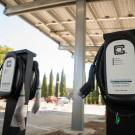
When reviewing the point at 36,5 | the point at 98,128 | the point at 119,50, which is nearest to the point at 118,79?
the point at 119,50

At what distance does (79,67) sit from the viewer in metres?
7.78

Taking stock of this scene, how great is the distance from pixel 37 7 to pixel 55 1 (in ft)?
2.90

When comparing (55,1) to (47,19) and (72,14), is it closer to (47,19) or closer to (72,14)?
(72,14)

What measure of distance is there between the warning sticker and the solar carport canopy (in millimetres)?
6856

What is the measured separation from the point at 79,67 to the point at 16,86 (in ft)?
16.2

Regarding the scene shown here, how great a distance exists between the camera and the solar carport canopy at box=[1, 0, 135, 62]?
31.3ft

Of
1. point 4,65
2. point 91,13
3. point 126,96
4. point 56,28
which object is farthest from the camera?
point 56,28

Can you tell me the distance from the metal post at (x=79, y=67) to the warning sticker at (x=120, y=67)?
17.8 ft

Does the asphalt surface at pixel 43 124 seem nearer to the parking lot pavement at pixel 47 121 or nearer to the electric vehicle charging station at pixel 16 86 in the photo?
the parking lot pavement at pixel 47 121

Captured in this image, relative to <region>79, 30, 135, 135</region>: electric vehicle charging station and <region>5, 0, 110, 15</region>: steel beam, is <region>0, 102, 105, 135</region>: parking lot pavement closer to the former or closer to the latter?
<region>79, 30, 135, 135</region>: electric vehicle charging station

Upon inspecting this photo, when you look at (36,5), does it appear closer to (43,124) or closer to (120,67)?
Answer: (43,124)

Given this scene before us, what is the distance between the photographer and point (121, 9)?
35.1 feet

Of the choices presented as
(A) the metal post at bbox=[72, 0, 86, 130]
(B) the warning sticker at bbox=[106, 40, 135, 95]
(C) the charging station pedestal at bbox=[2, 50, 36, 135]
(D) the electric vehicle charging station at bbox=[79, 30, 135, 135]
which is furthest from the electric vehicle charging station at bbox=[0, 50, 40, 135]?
(A) the metal post at bbox=[72, 0, 86, 130]

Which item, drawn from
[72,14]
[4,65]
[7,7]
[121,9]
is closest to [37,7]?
[7,7]
